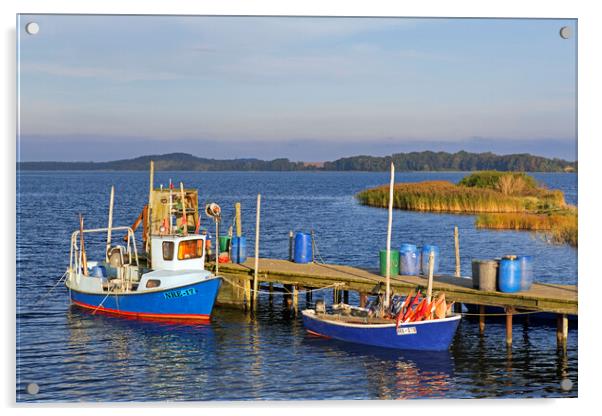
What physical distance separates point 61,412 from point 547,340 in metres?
13.8

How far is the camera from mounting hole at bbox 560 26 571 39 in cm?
1966

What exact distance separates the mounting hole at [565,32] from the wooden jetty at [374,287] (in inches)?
278

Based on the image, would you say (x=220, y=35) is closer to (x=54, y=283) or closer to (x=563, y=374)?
(x=563, y=374)

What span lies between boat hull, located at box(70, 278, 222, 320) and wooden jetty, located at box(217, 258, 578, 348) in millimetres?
1701

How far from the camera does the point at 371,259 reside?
46.2 metres

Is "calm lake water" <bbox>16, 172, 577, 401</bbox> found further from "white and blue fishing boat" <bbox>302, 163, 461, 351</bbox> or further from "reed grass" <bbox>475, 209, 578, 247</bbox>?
"reed grass" <bbox>475, 209, 578, 247</bbox>

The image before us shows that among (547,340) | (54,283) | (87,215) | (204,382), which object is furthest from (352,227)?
(204,382)

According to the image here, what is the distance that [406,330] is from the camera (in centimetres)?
2497

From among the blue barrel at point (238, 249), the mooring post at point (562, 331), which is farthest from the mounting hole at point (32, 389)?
the blue barrel at point (238, 249)

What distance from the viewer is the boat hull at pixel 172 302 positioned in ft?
94.6

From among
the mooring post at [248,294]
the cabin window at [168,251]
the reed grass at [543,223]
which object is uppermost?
the reed grass at [543,223]

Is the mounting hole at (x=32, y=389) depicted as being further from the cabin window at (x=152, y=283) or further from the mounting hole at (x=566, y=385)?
the cabin window at (x=152, y=283)
